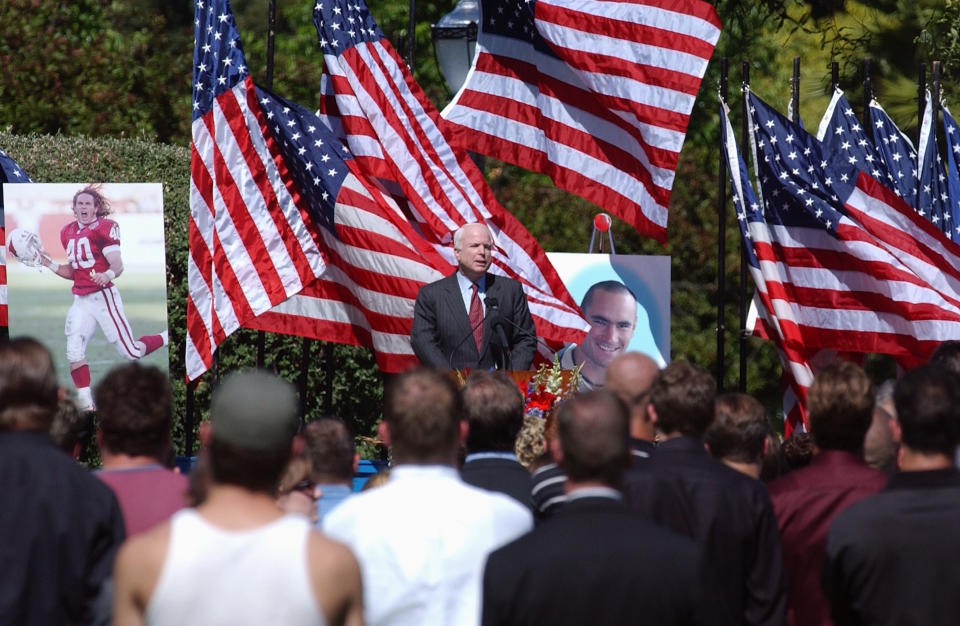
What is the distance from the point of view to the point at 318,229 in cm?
887

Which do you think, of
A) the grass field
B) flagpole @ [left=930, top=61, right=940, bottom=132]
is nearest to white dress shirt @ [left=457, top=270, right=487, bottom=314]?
the grass field

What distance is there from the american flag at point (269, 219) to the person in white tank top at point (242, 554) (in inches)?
203

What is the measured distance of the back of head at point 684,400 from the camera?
4738 millimetres

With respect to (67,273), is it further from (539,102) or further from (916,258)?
(916,258)

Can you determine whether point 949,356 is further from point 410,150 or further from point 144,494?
point 410,150

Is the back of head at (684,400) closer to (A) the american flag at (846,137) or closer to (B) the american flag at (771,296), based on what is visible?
(B) the american flag at (771,296)

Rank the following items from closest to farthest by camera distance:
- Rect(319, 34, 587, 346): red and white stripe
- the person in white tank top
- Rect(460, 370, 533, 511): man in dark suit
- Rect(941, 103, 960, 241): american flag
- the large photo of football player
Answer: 1. the person in white tank top
2. Rect(460, 370, 533, 511): man in dark suit
3. the large photo of football player
4. Rect(319, 34, 587, 346): red and white stripe
5. Rect(941, 103, 960, 241): american flag

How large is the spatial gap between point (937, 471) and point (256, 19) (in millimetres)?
24464

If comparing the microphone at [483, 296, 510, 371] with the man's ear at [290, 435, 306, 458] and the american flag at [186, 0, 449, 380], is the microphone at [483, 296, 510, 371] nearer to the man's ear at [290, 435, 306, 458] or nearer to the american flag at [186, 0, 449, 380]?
the american flag at [186, 0, 449, 380]

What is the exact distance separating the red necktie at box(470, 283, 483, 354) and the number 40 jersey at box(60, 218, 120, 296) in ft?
7.77

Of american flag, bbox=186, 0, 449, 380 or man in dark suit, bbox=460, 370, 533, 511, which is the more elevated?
american flag, bbox=186, 0, 449, 380

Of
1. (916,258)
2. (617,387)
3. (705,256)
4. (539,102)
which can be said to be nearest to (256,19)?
(705,256)

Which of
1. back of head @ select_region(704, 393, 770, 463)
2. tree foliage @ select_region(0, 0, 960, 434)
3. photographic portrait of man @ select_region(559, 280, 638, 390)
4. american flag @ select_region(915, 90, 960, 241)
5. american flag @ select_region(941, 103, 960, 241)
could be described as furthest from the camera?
tree foliage @ select_region(0, 0, 960, 434)

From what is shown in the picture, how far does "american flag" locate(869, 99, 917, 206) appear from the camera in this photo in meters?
11.6
